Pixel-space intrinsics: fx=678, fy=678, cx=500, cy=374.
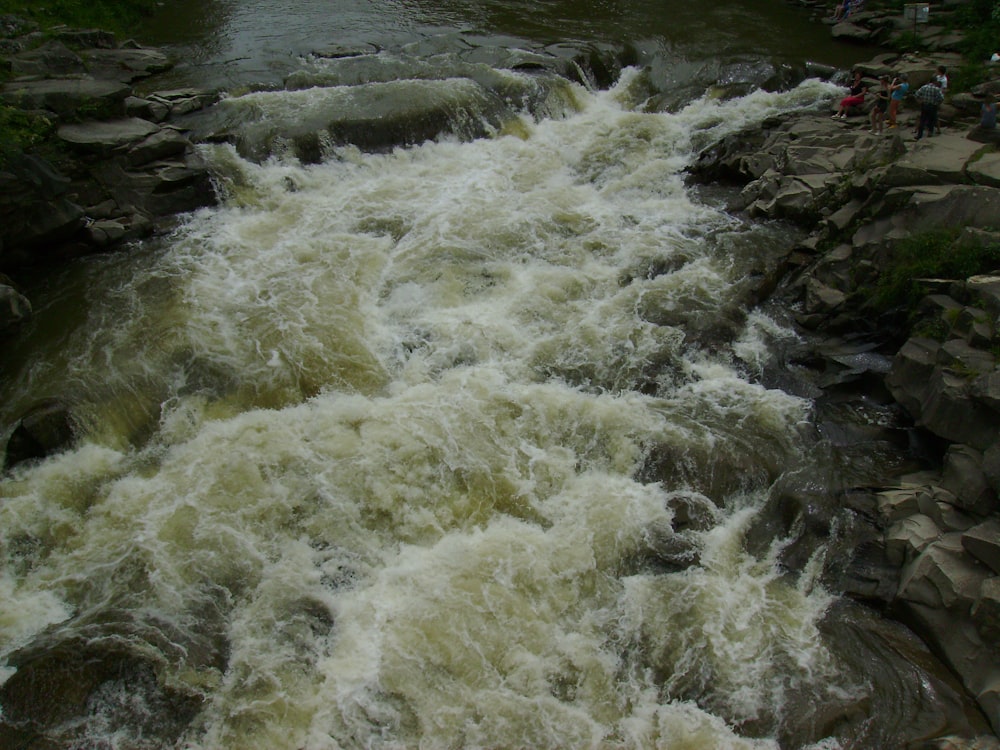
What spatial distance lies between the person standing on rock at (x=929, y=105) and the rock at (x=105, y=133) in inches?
578

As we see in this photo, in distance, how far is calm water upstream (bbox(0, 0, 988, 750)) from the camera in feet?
20.5

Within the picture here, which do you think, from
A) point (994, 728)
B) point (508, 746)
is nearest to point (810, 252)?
point (994, 728)

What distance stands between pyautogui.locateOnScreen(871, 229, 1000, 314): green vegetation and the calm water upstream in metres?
1.75

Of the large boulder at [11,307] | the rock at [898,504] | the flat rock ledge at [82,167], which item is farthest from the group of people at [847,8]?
the large boulder at [11,307]

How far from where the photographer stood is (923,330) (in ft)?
29.1

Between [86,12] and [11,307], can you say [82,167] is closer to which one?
[11,307]

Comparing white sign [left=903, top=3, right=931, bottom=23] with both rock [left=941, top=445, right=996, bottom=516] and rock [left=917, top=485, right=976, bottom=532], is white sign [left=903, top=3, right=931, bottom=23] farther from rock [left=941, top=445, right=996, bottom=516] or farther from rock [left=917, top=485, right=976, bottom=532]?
rock [left=917, top=485, right=976, bottom=532]

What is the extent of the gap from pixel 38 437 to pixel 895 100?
53.8 feet

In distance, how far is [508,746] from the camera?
5.96 m

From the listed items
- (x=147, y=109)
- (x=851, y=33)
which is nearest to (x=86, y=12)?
(x=147, y=109)

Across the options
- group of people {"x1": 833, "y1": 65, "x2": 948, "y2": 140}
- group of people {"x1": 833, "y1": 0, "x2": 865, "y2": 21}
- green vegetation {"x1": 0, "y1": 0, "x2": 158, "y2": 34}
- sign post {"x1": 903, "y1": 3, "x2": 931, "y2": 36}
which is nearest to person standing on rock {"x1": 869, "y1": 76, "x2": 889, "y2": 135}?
group of people {"x1": 833, "y1": 65, "x2": 948, "y2": 140}

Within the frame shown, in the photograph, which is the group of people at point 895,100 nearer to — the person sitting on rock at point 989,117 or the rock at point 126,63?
the person sitting on rock at point 989,117

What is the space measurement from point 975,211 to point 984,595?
576 centimetres

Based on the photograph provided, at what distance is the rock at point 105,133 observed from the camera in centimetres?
1241
